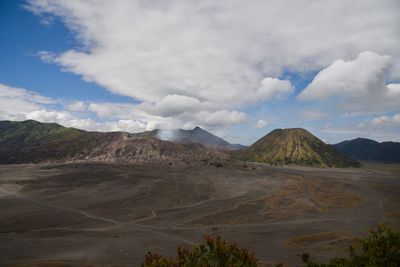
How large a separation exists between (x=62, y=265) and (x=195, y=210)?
1130 inches

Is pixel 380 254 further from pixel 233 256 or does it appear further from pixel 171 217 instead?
pixel 171 217

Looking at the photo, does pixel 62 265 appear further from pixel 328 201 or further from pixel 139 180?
pixel 139 180

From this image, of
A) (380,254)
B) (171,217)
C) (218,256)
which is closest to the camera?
(218,256)

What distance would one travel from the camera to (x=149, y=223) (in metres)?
45.6

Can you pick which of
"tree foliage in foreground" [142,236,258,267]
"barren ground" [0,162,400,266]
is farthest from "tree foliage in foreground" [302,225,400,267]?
"barren ground" [0,162,400,266]

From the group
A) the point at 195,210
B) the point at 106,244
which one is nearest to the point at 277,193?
the point at 195,210

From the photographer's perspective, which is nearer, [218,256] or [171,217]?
[218,256]

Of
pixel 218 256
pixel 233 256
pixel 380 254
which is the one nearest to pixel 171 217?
pixel 218 256

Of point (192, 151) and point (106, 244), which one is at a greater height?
point (192, 151)

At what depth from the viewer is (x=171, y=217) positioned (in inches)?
1940

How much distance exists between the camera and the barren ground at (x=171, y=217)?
3303 cm

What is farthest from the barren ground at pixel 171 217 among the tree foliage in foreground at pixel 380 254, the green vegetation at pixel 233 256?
the green vegetation at pixel 233 256

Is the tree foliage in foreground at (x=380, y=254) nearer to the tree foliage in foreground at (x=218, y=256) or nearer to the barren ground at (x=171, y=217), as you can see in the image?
the tree foliage in foreground at (x=218, y=256)

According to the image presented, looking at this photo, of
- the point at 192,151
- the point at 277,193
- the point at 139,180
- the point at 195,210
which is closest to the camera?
the point at 195,210
